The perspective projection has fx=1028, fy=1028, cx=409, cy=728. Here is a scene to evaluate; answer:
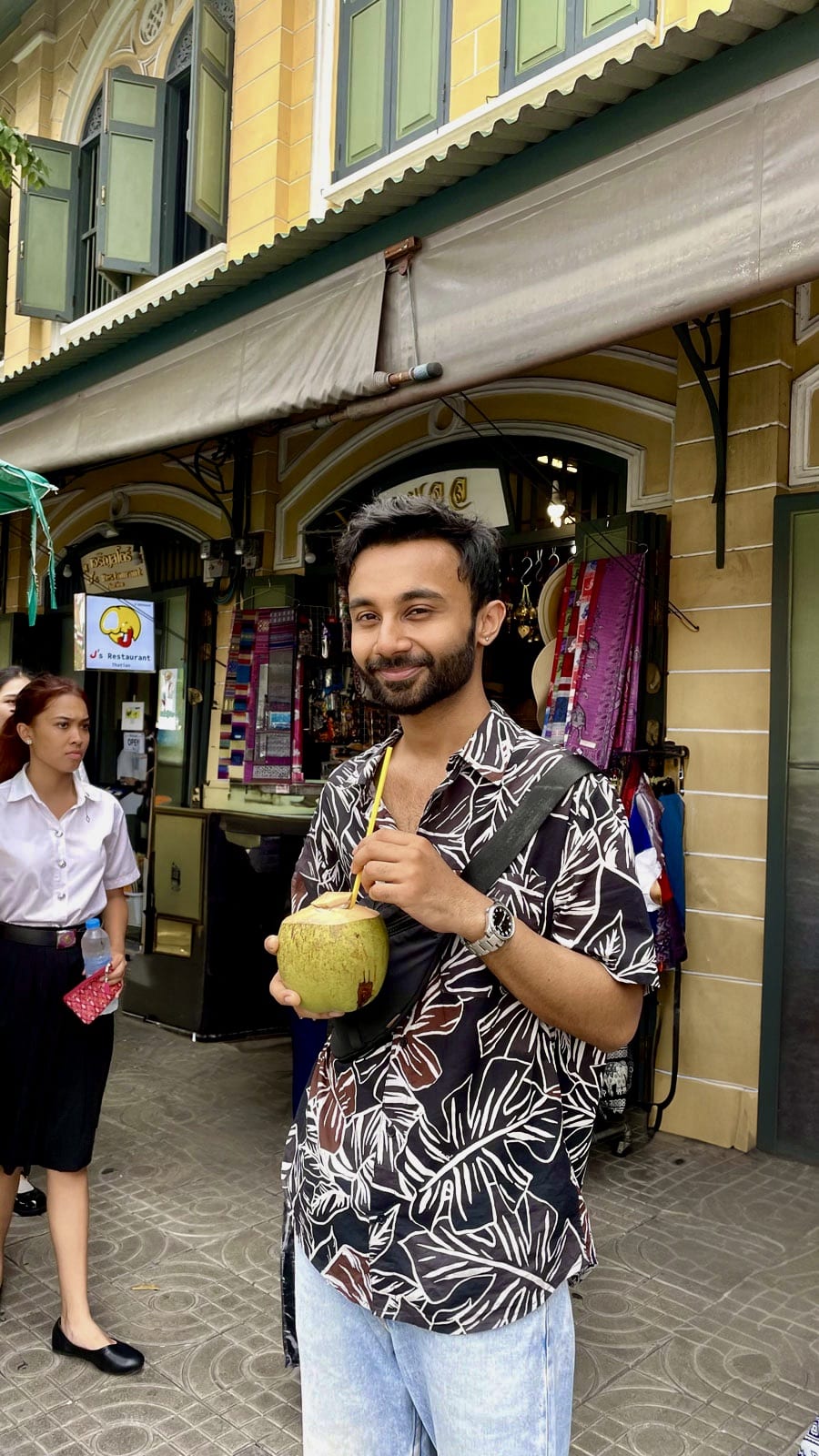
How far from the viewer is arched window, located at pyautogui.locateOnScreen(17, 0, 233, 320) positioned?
301 inches

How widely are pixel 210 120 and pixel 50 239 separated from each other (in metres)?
2.50

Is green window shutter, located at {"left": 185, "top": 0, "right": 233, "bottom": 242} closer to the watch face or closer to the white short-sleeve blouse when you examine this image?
the white short-sleeve blouse

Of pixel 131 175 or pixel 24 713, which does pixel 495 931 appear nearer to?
pixel 24 713

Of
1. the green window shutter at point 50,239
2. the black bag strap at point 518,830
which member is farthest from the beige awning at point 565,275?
the green window shutter at point 50,239

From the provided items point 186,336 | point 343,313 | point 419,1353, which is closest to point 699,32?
point 343,313

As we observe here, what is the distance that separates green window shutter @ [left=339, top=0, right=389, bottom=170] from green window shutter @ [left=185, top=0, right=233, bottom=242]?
110cm

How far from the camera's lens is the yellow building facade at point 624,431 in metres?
4.54

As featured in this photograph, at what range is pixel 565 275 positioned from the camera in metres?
3.18

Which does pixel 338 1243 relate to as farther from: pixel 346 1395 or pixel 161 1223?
pixel 161 1223

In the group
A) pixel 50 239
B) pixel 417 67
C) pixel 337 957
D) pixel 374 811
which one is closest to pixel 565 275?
pixel 374 811

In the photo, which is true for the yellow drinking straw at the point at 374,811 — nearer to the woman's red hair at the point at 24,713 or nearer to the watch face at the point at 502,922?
the watch face at the point at 502,922

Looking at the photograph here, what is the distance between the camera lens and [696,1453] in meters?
2.62

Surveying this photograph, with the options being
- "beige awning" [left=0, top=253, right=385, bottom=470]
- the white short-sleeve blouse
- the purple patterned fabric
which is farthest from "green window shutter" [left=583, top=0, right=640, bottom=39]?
the white short-sleeve blouse

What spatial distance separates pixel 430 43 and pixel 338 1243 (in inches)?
277
